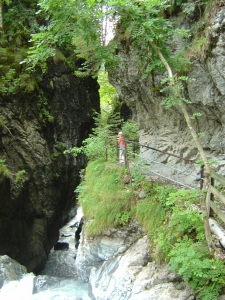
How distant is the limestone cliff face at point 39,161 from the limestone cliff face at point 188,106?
4.10m

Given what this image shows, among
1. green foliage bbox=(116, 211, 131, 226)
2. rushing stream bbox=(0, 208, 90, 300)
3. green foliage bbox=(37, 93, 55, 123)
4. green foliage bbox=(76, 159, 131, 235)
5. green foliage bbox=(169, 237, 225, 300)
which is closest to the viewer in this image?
green foliage bbox=(169, 237, 225, 300)

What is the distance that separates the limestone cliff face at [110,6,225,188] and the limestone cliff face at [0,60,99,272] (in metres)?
4.10

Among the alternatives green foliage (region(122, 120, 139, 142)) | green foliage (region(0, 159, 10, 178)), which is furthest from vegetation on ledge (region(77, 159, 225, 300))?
green foliage (region(122, 120, 139, 142))

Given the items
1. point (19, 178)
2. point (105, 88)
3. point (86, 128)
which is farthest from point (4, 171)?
point (105, 88)

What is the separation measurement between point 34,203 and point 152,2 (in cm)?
955

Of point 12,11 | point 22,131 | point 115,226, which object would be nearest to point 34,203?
point 22,131

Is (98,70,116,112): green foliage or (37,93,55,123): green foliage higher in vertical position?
(98,70,116,112): green foliage

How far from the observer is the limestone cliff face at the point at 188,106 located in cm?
681

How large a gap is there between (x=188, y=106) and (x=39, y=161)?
6721 mm

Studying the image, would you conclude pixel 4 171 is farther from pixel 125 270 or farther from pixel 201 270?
pixel 201 270

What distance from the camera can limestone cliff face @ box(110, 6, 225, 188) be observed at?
6.81 m

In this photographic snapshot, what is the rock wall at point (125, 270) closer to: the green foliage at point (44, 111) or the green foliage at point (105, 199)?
the green foliage at point (105, 199)

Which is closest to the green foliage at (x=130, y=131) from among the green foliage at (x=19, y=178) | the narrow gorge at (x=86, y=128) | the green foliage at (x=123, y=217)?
the narrow gorge at (x=86, y=128)

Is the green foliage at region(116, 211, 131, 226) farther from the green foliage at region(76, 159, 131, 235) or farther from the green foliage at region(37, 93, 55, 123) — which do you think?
the green foliage at region(37, 93, 55, 123)
